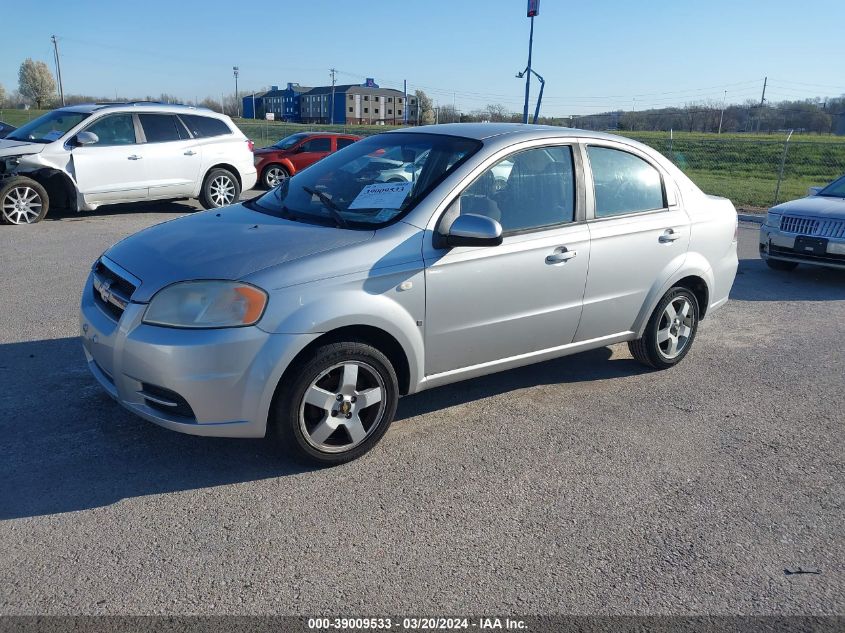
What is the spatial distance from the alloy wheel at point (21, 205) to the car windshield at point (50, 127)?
804 millimetres

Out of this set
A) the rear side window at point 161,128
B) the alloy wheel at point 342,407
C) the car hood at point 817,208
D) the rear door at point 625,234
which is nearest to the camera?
the alloy wheel at point 342,407

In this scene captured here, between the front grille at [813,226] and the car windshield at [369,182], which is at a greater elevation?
the car windshield at [369,182]

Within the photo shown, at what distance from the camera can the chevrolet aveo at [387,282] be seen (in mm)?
3430

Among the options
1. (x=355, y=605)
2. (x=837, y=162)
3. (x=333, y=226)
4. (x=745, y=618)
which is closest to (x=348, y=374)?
(x=333, y=226)

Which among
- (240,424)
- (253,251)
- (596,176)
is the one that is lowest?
(240,424)

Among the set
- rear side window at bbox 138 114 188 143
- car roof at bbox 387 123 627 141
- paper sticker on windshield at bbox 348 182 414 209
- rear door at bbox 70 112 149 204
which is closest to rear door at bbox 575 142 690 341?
car roof at bbox 387 123 627 141

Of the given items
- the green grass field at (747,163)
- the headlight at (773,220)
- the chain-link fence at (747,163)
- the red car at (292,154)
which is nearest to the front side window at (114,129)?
the red car at (292,154)

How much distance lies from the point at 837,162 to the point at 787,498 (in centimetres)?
2790

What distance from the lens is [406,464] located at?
3857 millimetres

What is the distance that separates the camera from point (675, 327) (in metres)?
5.38

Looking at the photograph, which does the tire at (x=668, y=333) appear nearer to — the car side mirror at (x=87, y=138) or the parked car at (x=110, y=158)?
the car side mirror at (x=87, y=138)

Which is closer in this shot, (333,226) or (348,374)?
(348,374)

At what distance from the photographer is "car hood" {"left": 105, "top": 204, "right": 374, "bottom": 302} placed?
352 centimetres

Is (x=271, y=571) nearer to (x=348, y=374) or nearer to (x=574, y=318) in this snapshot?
(x=348, y=374)
